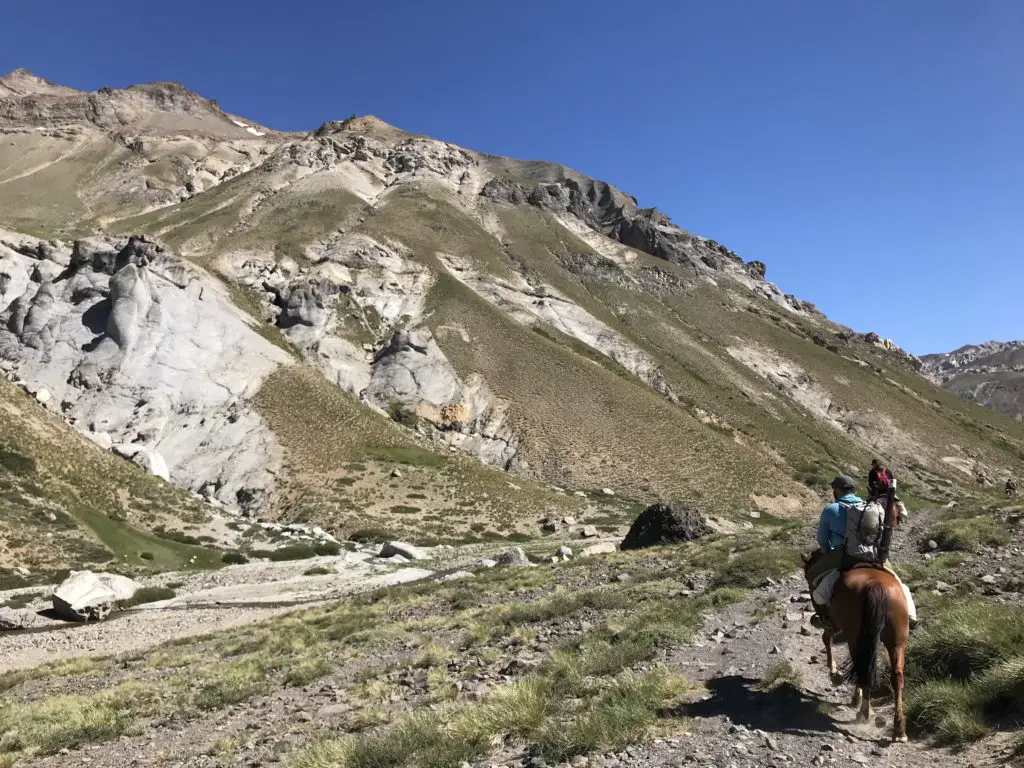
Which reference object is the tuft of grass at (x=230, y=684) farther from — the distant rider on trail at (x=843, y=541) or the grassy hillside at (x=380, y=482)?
the grassy hillside at (x=380, y=482)

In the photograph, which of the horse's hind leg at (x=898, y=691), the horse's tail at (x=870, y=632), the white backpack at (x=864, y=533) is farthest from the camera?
the white backpack at (x=864, y=533)

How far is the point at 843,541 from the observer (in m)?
8.49

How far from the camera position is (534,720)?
761 cm

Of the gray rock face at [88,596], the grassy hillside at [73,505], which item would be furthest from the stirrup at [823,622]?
the grassy hillside at [73,505]

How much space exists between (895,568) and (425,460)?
52.7 metres

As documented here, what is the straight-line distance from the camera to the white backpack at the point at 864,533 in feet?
26.7

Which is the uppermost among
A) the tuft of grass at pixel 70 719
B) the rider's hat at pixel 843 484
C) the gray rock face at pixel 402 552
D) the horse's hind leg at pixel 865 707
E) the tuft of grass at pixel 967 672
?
the rider's hat at pixel 843 484

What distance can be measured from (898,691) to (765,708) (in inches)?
62.7

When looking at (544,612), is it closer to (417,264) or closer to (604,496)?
(604,496)

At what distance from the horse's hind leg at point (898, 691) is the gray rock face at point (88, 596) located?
31.4 meters

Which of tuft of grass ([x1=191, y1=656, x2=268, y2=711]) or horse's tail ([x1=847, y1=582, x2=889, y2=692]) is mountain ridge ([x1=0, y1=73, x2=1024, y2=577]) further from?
horse's tail ([x1=847, y1=582, x2=889, y2=692])

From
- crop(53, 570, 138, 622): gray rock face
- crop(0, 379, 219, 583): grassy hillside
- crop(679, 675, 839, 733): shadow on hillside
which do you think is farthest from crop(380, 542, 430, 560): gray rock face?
crop(679, 675, 839, 733): shadow on hillside

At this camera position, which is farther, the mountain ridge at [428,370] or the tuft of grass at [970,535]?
the mountain ridge at [428,370]

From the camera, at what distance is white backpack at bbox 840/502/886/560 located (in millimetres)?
8125
